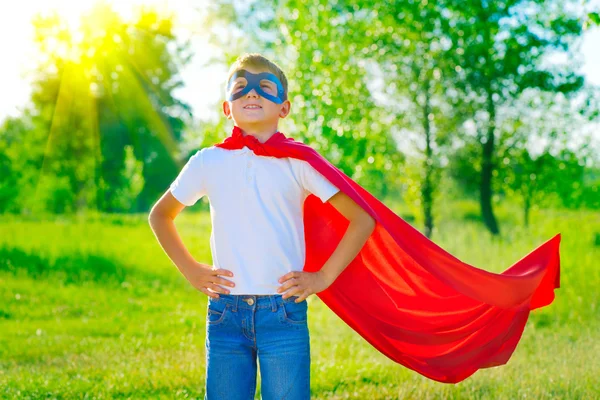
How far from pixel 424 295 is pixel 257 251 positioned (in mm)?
1514

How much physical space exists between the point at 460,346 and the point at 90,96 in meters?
32.2

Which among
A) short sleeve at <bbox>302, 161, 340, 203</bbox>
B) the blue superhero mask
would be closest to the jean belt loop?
short sleeve at <bbox>302, 161, 340, 203</bbox>

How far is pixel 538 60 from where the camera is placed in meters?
19.3

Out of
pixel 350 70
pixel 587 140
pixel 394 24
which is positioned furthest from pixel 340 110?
pixel 587 140

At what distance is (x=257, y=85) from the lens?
3.67 meters

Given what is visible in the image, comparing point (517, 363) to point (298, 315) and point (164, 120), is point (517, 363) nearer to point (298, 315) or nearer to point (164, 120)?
point (298, 315)

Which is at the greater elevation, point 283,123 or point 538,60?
point 538,60

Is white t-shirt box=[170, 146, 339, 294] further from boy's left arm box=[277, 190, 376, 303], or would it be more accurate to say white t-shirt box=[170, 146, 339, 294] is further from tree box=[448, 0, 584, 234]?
tree box=[448, 0, 584, 234]

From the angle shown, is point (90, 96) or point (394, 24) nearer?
point (394, 24)

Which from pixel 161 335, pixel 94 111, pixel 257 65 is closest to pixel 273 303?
pixel 257 65

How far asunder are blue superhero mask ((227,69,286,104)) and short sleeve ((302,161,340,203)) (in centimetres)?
40

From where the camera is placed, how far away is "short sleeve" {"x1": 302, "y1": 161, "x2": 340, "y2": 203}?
11.8 ft

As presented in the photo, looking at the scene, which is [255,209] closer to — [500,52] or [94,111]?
[500,52]

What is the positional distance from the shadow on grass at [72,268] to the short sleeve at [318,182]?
884 cm
